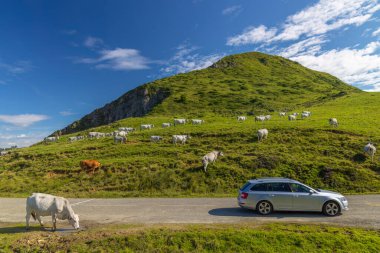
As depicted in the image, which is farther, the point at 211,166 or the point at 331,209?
the point at 211,166

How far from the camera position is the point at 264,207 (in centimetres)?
2094

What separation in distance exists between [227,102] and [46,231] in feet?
283

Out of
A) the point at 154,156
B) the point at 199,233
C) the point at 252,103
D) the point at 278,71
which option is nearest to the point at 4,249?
the point at 199,233

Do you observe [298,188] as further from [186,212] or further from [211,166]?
[211,166]

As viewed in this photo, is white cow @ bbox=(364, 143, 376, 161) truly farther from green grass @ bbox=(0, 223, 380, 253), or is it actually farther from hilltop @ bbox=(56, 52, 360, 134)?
hilltop @ bbox=(56, 52, 360, 134)

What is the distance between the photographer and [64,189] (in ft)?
111

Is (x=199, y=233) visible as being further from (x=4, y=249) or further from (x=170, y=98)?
(x=170, y=98)

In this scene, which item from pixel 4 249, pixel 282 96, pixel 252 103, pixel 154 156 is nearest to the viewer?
pixel 4 249

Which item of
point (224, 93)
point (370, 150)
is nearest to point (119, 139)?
point (370, 150)

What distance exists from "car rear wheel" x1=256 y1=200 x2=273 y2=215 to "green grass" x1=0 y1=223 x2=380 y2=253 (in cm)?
272

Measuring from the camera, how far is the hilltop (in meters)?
97.8

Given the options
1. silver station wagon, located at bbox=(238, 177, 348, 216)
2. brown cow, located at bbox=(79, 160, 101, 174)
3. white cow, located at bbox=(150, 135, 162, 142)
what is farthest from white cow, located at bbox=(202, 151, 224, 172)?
white cow, located at bbox=(150, 135, 162, 142)

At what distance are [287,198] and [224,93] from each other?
93229 mm

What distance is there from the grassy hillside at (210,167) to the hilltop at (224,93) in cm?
3794
